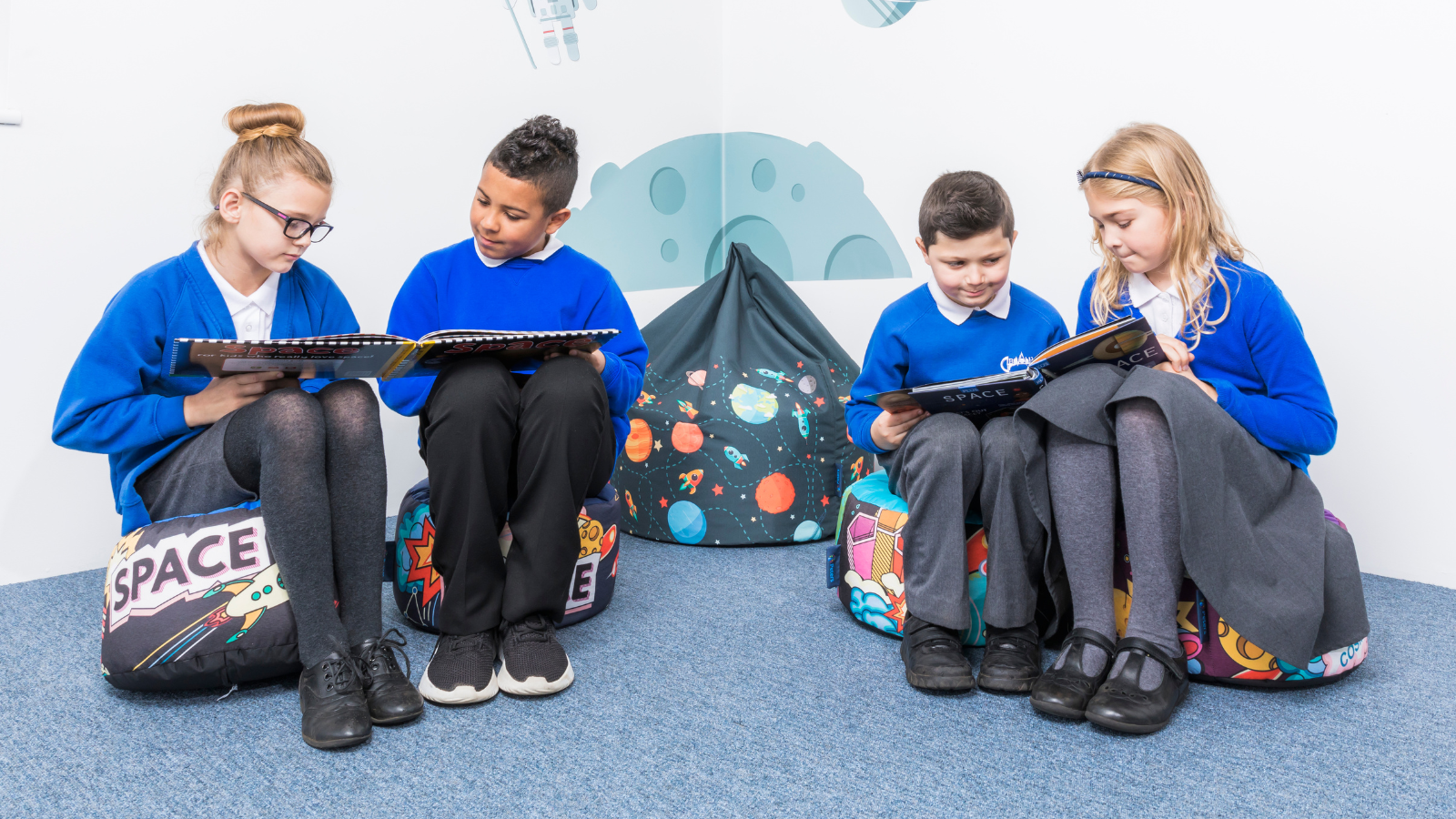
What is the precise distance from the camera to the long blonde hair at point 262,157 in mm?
1317

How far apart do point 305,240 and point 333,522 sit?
→ 1.33ft

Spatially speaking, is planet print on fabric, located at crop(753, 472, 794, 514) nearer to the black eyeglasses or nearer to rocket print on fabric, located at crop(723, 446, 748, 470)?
rocket print on fabric, located at crop(723, 446, 748, 470)

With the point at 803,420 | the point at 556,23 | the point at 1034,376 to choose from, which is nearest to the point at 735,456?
the point at 803,420

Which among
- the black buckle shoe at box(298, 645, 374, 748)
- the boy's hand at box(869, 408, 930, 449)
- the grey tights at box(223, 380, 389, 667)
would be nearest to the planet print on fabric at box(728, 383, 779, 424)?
the boy's hand at box(869, 408, 930, 449)

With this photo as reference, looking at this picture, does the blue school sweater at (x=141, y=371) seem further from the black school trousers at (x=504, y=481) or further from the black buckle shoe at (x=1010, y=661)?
the black buckle shoe at (x=1010, y=661)

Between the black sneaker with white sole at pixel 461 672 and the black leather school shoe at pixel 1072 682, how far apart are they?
73 centimetres

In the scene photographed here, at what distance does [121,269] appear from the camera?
1.83 m

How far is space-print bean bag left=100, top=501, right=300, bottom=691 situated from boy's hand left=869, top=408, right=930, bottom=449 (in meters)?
0.88

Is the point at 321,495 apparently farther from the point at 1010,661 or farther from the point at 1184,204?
the point at 1184,204

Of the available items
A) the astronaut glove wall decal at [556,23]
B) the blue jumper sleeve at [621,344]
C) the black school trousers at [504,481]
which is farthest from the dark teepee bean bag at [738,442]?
the astronaut glove wall decal at [556,23]

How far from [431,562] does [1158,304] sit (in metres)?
1.18

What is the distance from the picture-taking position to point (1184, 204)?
1.38 m

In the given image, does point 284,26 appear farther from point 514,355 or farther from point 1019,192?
point 1019,192

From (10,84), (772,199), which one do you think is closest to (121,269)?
(10,84)
